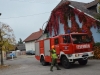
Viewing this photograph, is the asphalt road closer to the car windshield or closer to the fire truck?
the fire truck

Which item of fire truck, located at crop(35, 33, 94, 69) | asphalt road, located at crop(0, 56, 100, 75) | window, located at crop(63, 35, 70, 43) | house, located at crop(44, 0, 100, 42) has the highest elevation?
house, located at crop(44, 0, 100, 42)

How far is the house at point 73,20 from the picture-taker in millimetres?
23250

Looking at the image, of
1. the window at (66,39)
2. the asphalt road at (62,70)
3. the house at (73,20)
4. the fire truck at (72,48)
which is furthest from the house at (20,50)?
the window at (66,39)

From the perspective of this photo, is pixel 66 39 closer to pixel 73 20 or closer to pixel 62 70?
pixel 62 70

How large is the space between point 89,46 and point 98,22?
7.53 m

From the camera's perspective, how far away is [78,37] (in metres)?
15.8

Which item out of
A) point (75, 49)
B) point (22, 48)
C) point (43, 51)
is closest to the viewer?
point (75, 49)

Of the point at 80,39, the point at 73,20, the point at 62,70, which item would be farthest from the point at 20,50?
the point at 62,70

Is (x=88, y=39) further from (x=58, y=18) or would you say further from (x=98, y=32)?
(x=58, y=18)

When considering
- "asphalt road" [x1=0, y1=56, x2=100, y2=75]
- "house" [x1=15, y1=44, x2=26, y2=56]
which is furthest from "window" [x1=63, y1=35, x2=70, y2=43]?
"house" [x1=15, y1=44, x2=26, y2=56]

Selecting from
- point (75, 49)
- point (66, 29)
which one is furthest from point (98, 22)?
point (75, 49)

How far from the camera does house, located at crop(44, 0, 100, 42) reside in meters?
23.2

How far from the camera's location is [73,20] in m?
25.7

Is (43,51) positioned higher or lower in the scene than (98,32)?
lower
